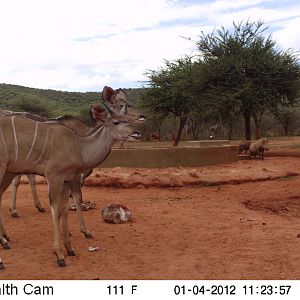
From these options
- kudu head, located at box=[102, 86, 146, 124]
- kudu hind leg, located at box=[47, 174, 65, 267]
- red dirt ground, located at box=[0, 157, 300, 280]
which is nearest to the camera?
red dirt ground, located at box=[0, 157, 300, 280]

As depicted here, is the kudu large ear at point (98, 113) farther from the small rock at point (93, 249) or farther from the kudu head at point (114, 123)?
the small rock at point (93, 249)

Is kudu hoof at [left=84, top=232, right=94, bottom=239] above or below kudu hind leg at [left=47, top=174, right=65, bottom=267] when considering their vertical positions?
below

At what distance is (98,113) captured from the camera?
666cm

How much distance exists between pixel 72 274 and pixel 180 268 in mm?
1213

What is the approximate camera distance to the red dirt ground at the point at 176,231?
5516 mm

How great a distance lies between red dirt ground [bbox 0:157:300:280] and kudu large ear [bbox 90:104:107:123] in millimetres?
1769

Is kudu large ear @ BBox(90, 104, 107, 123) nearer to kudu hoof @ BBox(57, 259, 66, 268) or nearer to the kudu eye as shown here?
the kudu eye

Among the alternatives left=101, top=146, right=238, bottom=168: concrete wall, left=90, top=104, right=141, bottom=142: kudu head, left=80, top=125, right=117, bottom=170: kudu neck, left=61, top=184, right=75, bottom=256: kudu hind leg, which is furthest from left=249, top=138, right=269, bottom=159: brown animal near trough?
left=61, top=184, right=75, bottom=256: kudu hind leg

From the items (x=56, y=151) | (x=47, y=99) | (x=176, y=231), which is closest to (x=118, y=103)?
(x=56, y=151)

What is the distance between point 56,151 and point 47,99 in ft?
167

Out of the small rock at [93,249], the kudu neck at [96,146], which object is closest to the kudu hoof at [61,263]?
the small rock at [93,249]

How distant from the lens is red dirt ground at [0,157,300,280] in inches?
217

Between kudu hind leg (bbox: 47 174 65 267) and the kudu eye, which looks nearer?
kudu hind leg (bbox: 47 174 65 267)

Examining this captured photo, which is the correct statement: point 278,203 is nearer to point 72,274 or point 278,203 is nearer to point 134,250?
point 134,250
